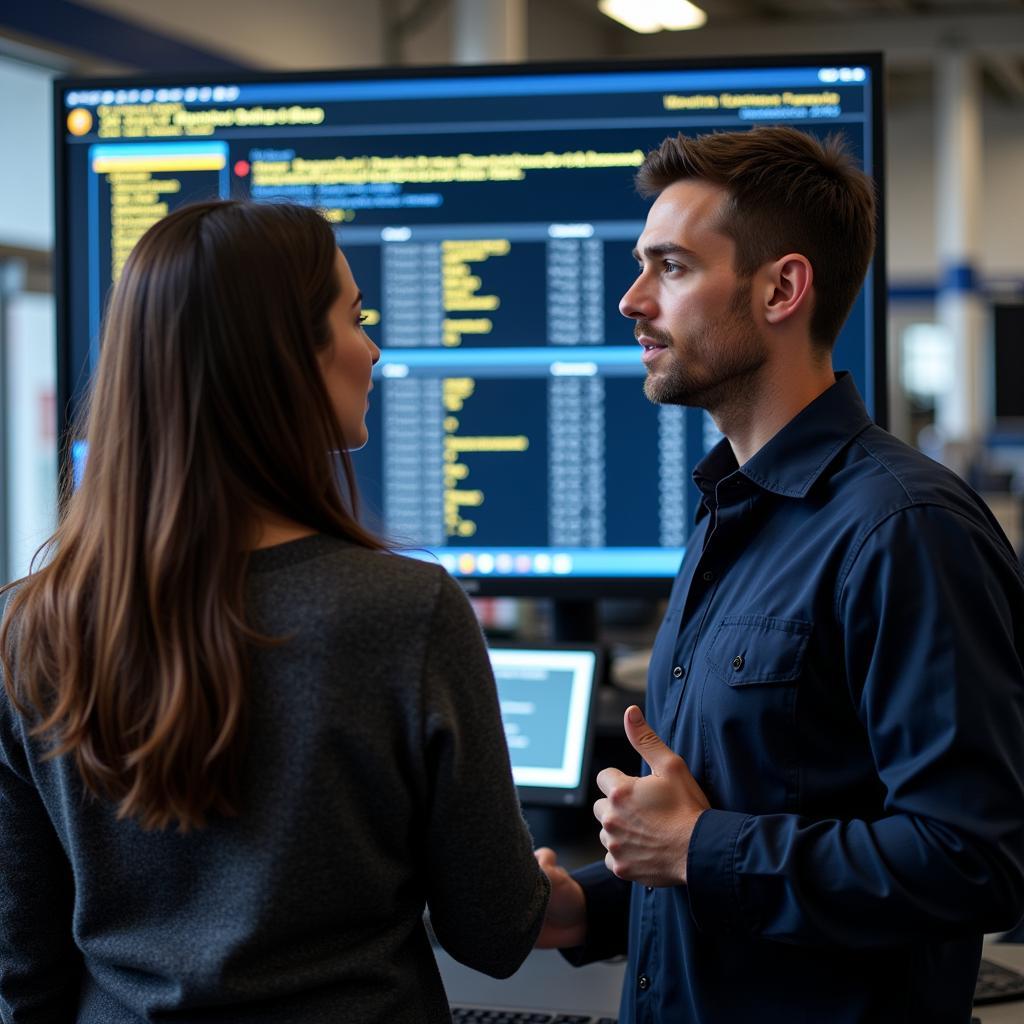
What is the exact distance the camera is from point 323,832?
902 mm

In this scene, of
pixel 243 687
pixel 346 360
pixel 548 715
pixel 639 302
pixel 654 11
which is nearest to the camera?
pixel 243 687

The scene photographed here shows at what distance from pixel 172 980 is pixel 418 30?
6.81 m

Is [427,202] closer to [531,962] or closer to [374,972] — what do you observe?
[531,962]

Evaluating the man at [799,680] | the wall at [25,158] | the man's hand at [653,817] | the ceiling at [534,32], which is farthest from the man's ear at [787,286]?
the wall at [25,158]

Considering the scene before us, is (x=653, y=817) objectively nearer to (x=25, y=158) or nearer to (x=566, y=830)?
(x=566, y=830)

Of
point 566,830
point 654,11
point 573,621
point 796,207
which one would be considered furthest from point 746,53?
point 796,207

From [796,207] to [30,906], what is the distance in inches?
37.4

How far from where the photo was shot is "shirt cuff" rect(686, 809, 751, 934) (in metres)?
1.13

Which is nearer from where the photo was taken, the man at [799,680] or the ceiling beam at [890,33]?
the man at [799,680]

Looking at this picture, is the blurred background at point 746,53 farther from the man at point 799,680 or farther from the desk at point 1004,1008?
the desk at point 1004,1008

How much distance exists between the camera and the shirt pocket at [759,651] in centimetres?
114

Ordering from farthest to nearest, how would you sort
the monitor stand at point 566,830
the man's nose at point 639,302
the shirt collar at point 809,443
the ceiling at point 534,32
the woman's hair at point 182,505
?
the ceiling at point 534,32 → the monitor stand at point 566,830 → the man's nose at point 639,302 → the shirt collar at point 809,443 → the woman's hair at point 182,505

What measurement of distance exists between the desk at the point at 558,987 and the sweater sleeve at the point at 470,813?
491 millimetres

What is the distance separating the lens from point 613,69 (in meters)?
1.87
